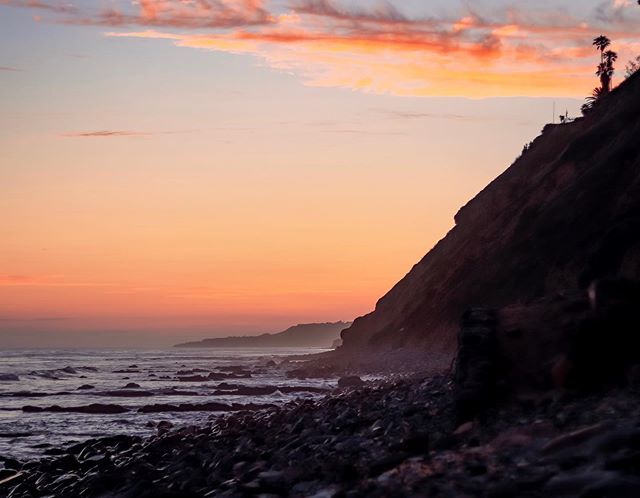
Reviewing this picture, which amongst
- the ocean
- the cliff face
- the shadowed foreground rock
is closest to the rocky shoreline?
the shadowed foreground rock

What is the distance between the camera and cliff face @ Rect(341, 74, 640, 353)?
107ft

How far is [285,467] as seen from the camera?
10656 millimetres

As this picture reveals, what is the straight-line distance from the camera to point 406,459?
29.4ft

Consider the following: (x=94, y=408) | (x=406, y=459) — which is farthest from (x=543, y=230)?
(x=406, y=459)

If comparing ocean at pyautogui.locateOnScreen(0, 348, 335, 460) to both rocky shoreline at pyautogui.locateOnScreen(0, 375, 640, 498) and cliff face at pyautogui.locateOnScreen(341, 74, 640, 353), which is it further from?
cliff face at pyautogui.locateOnScreen(341, 74, 640, 353)

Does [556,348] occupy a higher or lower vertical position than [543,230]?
lower

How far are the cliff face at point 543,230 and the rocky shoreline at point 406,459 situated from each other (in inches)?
356

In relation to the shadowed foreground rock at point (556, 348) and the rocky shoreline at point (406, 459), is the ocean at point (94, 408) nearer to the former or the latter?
the rocky shoreline at point (406, 459)

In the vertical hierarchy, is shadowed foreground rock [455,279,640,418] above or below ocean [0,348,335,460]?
above

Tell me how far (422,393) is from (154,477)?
5928mm

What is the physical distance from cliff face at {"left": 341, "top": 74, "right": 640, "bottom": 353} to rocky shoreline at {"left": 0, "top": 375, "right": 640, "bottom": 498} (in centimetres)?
905

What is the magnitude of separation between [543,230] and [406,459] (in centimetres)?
3266

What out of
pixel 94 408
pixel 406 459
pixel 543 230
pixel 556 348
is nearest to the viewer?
pixel 406 459

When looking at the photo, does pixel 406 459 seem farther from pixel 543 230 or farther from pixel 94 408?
pixel 543 230
